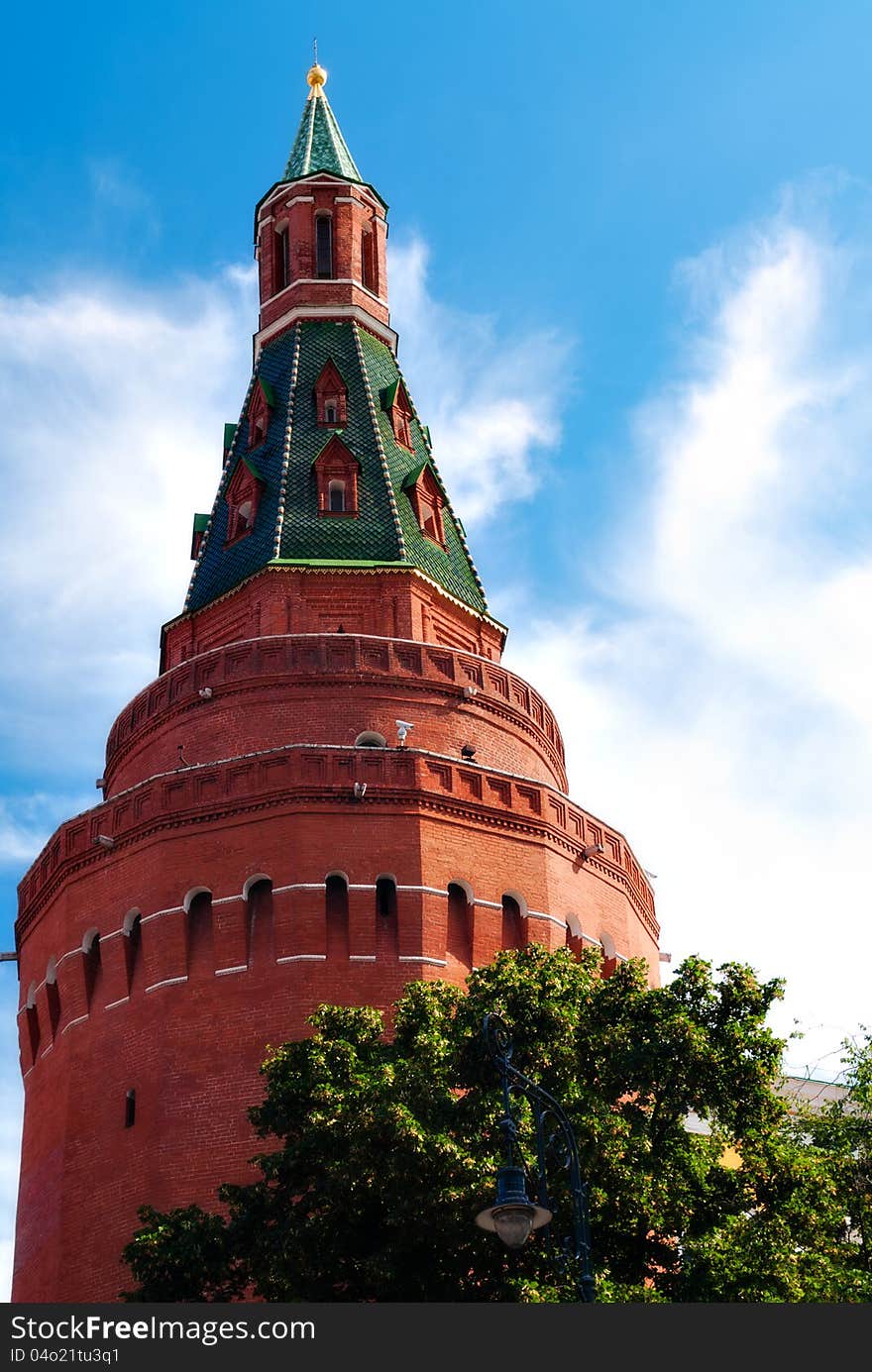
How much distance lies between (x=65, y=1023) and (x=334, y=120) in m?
23.9

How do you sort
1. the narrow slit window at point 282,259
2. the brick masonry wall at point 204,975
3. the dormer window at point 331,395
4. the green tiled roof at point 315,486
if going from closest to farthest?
the brick masonry wall at point 204,975, the green tiled roof at point 315,486, the dormer window at point 331,395, the narrow slit window at point 282,259

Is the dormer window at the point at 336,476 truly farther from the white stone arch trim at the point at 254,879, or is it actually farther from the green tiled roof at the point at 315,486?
the white stone arch trim at the point at 254,879

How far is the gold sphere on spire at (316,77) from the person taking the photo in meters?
46.3

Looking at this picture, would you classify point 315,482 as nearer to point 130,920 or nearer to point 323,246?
point 323,246

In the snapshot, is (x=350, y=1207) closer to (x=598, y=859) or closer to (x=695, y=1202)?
(x=695, y=1202)

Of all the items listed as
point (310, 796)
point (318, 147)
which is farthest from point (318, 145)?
point (310, 796)

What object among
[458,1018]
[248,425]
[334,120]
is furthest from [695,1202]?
[334,120]

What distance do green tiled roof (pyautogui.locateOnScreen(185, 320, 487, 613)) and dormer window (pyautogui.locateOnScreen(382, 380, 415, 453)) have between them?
0.12 meters

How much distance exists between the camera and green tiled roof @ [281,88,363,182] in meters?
43.6

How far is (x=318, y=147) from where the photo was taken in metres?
44.4

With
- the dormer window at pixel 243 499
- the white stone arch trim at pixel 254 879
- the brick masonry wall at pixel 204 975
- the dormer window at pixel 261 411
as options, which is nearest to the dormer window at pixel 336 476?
the dormer window at pixel 243 499

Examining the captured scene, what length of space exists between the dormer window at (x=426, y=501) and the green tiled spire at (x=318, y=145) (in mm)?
8483

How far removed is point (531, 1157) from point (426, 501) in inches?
733

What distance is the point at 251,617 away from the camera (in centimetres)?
3641
